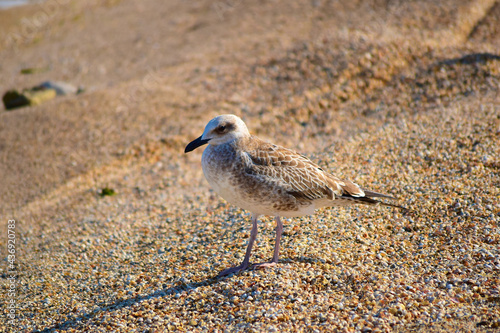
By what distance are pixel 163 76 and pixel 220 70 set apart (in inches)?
64.0

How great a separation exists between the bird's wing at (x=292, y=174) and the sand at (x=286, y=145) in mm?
783

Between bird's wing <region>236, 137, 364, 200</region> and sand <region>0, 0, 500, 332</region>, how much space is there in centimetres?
78

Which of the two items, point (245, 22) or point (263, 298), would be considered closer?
point (263, 298)

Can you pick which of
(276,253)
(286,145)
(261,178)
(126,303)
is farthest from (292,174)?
(286,145)

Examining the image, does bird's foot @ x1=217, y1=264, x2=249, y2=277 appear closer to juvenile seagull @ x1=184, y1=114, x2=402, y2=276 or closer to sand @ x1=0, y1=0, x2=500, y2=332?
juvenile seagull @ x1=184, y1=114, x2=402, y2=276

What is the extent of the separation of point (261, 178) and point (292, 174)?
0.44m

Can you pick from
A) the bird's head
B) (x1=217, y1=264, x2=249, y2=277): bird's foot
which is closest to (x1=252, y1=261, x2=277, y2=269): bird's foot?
(x1=217, y1=264, x2=249, y2=277): bird's foot

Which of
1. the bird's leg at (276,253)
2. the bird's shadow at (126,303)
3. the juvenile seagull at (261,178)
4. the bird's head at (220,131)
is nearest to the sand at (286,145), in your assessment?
the bird's shadow at (126,303)

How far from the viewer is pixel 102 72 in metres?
14.8

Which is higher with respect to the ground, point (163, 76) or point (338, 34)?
point (338, 34)

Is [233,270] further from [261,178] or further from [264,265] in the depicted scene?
[261,178]

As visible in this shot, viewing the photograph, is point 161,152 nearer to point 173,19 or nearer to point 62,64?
point 62,64

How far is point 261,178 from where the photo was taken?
4863mm

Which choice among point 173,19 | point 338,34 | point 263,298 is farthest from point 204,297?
point 173,19
